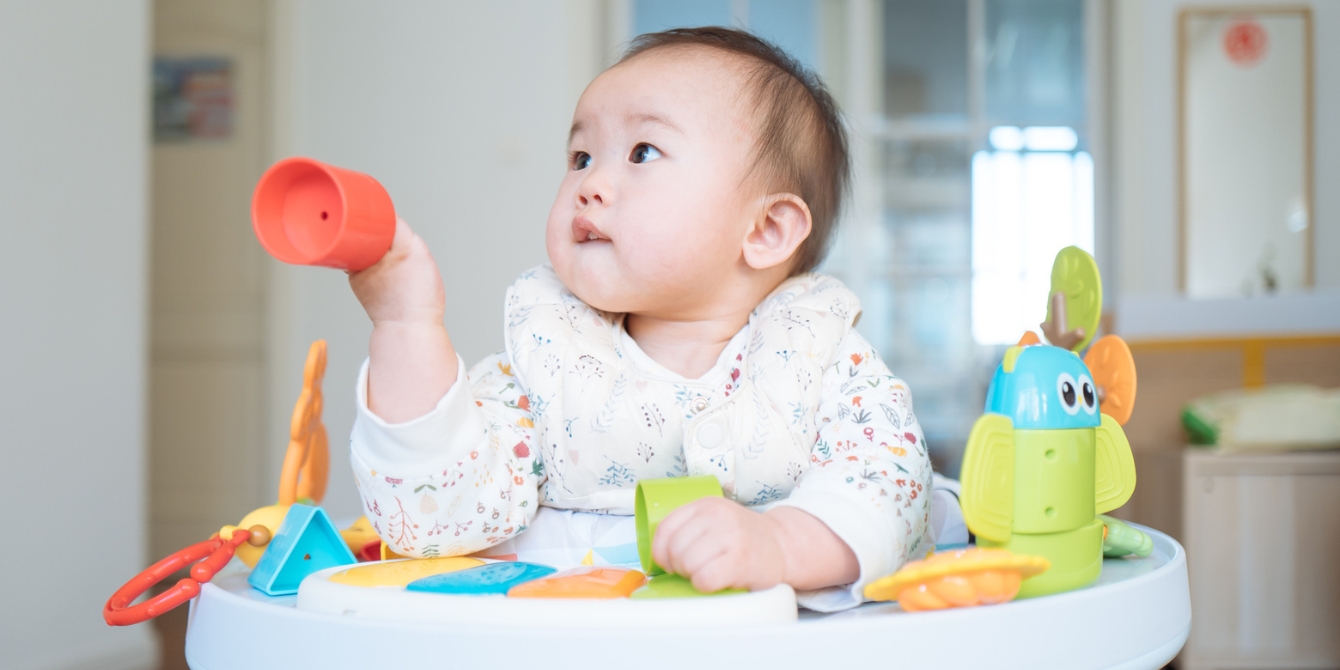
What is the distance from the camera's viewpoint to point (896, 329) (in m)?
3.38

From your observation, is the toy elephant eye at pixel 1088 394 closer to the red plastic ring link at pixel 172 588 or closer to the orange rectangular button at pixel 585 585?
the orange rectangular button at pixel 585 585

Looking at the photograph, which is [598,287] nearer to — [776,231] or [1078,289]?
[776,231]

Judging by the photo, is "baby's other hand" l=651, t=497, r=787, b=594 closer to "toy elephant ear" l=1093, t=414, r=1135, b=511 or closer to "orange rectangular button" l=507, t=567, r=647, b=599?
"orange rectangular button" l=507, t=567, r=647, b=599

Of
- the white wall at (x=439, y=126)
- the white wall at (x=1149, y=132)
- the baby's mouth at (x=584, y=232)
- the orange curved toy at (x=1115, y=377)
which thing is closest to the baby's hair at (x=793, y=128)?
the baby's mouth at (x=584, y=232)

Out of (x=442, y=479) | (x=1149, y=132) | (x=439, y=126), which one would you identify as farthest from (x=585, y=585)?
(x=1149, y=132)

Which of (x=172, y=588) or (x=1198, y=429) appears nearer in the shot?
(x=172, y=588)

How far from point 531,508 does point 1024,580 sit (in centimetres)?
31

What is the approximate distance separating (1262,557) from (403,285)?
192 cm

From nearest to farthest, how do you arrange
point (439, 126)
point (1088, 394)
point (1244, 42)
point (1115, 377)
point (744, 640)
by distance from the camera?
point (744, 640) → point (1088, 394) → point (1115, 377) → point (1244, 42) → point (439, 126)

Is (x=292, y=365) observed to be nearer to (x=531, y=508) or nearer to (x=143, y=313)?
(x=143, y=313)

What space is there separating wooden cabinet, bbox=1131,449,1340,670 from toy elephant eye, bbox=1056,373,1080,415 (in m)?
1.62

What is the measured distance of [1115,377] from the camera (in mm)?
564

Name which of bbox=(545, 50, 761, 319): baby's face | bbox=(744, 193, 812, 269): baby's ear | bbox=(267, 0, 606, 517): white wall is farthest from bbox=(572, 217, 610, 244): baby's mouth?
bbox=(267, 0, 606, 517): white wall

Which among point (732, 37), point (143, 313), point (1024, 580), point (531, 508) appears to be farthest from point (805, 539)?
point (143, 313)
